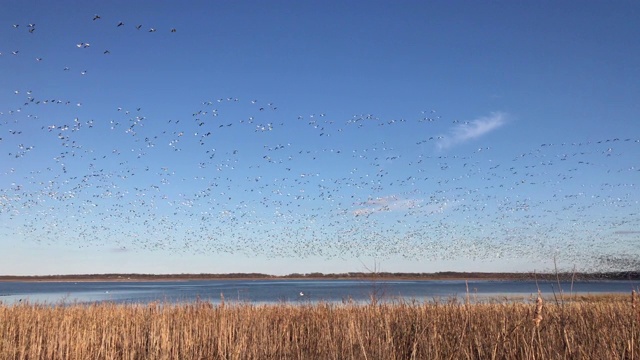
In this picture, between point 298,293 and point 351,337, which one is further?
point 298,293

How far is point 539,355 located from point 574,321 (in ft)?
15.5

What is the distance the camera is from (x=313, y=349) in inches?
392

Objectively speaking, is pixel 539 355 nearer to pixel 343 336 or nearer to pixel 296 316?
pixel 343 336

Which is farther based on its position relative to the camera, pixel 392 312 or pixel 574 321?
Answer: pixel 392 312

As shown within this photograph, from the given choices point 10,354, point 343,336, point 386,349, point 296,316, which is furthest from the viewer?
point 296,316

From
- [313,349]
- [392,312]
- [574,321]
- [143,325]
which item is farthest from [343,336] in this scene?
[143,325]

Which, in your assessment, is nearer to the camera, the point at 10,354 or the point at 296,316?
the point at 10,354

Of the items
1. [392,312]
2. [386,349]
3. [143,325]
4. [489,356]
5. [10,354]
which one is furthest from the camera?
[143,325]

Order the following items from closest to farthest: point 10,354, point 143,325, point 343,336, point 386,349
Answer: point 386,349
point 343,336
point 10,354
point 143,325

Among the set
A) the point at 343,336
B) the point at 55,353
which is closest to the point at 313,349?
the point at 343,336

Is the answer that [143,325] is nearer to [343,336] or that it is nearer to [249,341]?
[249,341]

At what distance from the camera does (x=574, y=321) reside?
9.50 meters

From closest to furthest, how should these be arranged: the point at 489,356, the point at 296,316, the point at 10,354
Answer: the point at 489,356 → the point at 10,354 → the point at 296,316

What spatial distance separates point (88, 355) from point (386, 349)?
18.3 ft
